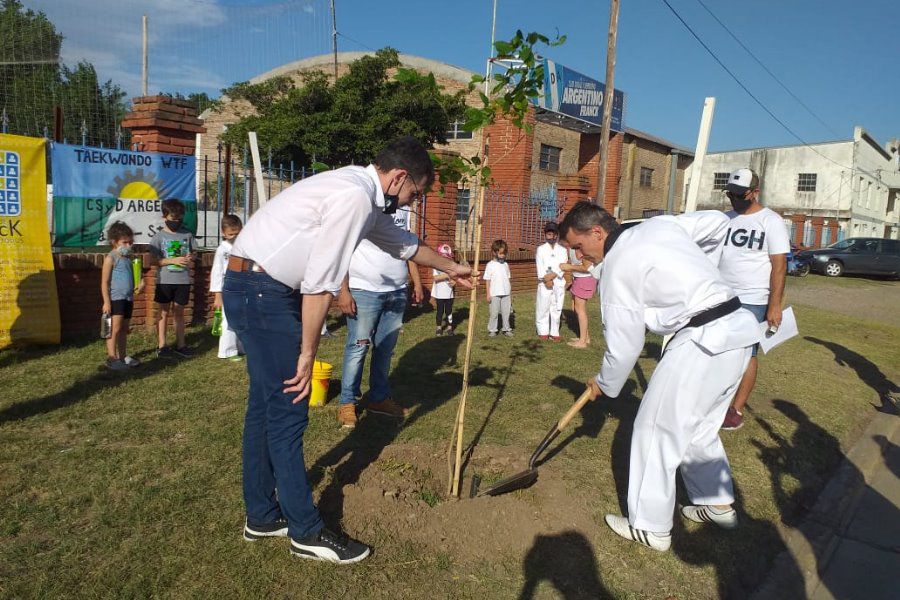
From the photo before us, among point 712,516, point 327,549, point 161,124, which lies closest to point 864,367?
point 712,516

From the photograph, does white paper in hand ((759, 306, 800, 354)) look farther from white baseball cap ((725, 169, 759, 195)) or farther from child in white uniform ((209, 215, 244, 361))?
child in white uniform ((209, 215, 244, 361))

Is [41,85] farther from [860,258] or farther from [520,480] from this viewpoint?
[860,258]

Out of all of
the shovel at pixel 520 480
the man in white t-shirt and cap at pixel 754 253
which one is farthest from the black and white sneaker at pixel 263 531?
the man in white t-shirt and cap at pixel 754 253

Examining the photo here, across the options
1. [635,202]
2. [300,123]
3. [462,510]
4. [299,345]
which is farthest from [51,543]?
[635,202]

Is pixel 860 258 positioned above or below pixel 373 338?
above

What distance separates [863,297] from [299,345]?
1930 cm

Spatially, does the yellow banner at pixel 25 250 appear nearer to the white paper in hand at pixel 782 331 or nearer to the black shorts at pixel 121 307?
the black shorts at pixel 121 307

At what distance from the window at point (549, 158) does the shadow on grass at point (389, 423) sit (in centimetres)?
2068

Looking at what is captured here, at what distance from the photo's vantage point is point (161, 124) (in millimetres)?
8023

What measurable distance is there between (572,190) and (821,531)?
12.7m

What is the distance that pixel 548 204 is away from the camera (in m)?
14.6

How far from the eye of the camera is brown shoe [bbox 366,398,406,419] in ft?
16.1

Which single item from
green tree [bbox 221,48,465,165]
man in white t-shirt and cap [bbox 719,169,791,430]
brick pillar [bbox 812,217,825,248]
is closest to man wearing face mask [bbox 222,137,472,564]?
man in white t-shirt and cap [bbox 719,169,791,430]

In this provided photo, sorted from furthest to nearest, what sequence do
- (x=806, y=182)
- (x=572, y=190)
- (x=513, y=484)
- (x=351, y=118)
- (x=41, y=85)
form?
(x=806, y=182) < (x=351, y=118) < (x=572, y=190) < (x=41, y=85) < (x=513, y=484)
